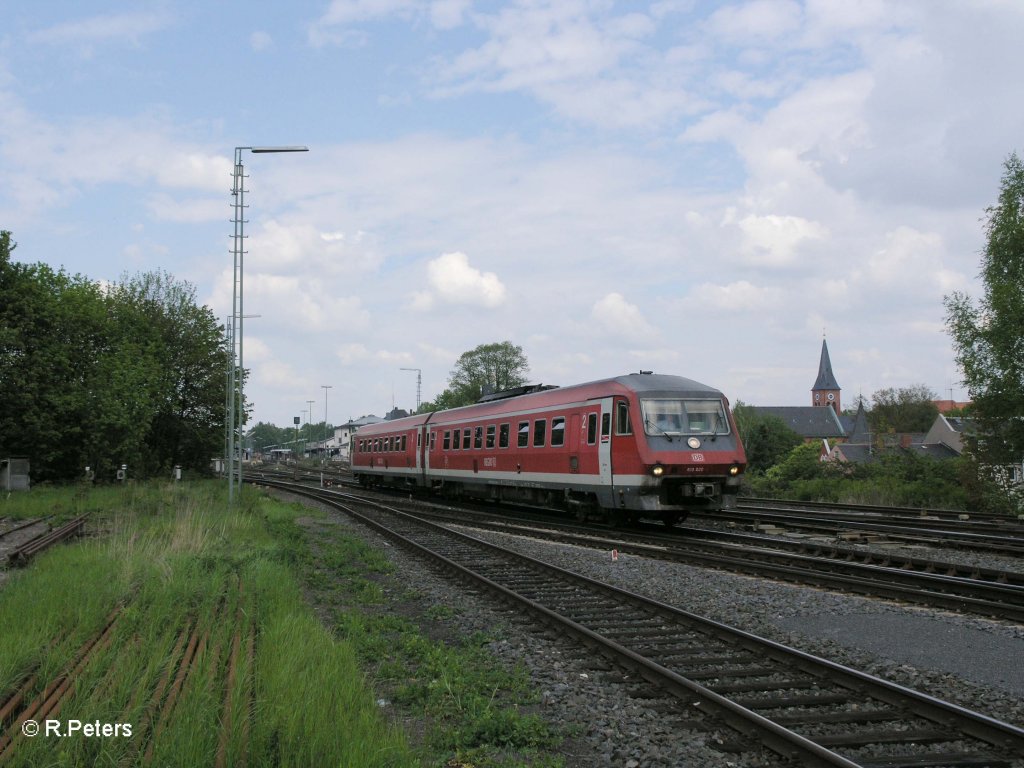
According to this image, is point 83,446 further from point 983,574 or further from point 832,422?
point 832,422

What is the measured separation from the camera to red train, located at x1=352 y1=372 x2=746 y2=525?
1570 cm

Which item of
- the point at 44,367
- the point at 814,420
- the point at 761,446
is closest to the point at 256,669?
the point at 44,367

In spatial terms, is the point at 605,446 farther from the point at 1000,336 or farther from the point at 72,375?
the point at 72,375

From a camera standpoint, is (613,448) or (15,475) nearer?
(613,448)

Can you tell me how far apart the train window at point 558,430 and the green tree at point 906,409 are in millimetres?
91998

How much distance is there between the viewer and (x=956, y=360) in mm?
30719

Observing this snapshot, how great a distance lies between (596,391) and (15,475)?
77.9 ft

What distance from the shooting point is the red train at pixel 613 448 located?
15695 mm

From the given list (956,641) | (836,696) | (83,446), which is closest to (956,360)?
(956,641)

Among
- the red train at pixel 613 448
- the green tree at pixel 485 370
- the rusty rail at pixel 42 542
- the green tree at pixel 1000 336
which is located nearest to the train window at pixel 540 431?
the red train at pixel 613 448

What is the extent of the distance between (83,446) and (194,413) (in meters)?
10.8

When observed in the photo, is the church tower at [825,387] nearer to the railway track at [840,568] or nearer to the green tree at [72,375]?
the green tree at [72,375]

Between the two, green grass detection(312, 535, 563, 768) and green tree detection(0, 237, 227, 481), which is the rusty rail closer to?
green grass detection(312, 535, 563, 768)

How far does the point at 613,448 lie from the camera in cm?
1639
